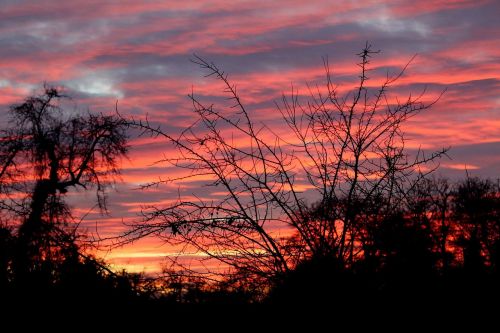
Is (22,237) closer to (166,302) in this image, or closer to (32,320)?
(32,320)

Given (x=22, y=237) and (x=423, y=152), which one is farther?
(x=22, y=237)

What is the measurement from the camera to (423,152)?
270 inches

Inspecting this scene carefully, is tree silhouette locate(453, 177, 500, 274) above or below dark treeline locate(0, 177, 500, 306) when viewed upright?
above

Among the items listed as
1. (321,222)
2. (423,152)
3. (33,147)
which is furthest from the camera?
(33,147)

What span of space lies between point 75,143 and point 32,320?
17.7m

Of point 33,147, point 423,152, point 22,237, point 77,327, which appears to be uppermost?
point 33,147

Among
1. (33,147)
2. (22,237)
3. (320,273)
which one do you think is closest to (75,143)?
(33,147)

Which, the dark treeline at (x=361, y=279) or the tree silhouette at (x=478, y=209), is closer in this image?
the dark treeline at (x=361, y=279)

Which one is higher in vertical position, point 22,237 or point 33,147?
point 33,147

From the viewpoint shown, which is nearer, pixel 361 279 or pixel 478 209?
pixel 361 279

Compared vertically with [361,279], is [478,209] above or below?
above

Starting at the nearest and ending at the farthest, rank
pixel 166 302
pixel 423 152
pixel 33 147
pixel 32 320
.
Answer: pixel 166 302, pixel 423 152, pixel 32 320, pixel 33 147

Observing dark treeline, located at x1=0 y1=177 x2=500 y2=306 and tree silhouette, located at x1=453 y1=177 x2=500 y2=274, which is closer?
dark treeline, located at x1=0 y1=177 x2=500 y2=306

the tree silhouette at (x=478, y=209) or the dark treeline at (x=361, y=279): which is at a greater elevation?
the tree silhouette at (x=478, y=209)
